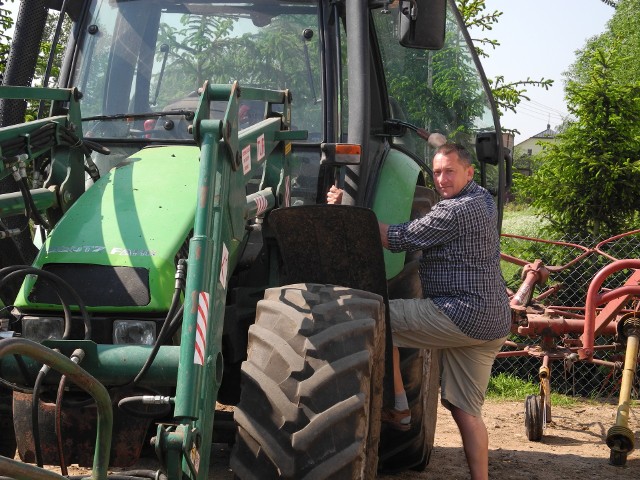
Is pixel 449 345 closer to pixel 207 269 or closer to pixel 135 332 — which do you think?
pixel 135 332

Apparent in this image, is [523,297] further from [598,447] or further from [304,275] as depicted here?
[304,275]

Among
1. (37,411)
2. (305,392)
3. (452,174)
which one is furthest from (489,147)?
(37,411)

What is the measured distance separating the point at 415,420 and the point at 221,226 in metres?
2.11

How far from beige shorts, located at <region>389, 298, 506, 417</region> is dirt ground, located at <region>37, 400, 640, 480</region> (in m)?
1.21

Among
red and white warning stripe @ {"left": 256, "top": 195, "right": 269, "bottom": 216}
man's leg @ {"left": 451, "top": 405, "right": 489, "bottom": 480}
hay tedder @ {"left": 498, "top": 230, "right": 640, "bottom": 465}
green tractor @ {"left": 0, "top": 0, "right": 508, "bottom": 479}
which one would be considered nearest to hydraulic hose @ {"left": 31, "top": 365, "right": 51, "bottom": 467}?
green tractor @ {"left": 0, "top": 0, "right": 508, "bottom": 479}

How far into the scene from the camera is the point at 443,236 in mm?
4543

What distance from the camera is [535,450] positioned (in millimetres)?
7004

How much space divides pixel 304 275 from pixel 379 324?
476 millimetres

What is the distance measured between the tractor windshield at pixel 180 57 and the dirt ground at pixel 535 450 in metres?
2.07

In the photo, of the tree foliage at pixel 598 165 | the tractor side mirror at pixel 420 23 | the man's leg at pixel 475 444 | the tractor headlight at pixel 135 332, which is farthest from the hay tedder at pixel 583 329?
the tractor headlight at pixel 135 332

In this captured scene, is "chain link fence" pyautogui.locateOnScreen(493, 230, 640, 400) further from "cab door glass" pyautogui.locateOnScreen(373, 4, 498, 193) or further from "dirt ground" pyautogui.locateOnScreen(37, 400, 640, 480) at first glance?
"cab door glass" pyautogui.locateOnScreen(373, 4, 498, 193)

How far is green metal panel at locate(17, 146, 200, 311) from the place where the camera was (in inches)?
147

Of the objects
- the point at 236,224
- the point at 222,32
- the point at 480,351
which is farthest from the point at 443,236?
the point at 222,32

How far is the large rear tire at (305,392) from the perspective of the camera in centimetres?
332
